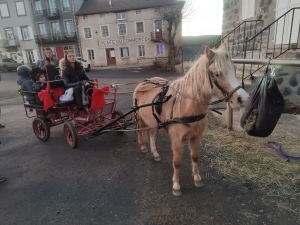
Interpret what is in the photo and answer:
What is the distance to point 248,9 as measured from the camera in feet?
24.7

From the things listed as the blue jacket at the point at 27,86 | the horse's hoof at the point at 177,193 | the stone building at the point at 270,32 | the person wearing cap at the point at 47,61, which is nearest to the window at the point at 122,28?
the stone building at the point at 270,32

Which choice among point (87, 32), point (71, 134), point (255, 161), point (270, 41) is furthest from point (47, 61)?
point (87, 32)

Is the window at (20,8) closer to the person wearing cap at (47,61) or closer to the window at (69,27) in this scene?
the window at (69,27)

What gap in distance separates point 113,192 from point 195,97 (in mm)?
1881

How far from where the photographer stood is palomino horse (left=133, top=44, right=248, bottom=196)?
1.96m

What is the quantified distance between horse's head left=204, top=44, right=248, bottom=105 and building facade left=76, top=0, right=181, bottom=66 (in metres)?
27.6

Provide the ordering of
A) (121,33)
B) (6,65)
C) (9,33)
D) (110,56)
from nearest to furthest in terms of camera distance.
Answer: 1. (6,65)
2. (121,33)
3. (110,56)
4. (9,33)

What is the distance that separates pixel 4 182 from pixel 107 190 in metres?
1.92

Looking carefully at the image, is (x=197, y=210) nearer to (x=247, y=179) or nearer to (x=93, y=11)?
(x=247, y=179)

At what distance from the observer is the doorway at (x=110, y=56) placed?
30.0 metres

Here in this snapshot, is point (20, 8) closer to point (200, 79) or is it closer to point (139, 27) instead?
point (139, 27)

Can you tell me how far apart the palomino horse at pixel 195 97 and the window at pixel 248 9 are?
651cm

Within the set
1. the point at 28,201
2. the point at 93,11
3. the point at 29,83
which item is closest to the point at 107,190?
the point at 28,201

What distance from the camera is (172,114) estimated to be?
267 cm
